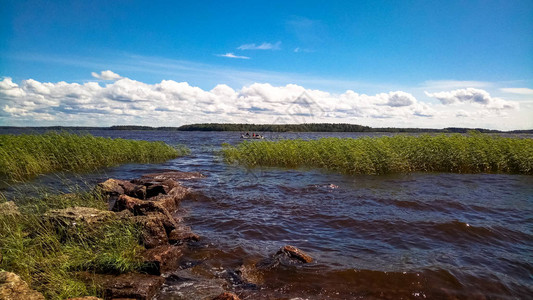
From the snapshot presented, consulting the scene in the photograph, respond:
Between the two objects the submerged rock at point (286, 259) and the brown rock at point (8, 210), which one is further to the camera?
the brown rock at point (8, 210)

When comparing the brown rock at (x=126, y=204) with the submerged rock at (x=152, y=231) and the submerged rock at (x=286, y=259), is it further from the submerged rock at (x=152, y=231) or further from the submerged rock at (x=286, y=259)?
the submerged rock at (x=286, y=259)

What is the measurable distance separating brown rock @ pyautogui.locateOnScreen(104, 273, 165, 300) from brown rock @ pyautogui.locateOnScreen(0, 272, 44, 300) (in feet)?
3.85

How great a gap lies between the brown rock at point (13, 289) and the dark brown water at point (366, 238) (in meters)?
2.20

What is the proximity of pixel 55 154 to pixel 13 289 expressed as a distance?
20387 mm

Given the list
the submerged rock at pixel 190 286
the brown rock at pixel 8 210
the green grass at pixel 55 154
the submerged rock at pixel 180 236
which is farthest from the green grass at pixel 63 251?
the green grass at pixel 55 154

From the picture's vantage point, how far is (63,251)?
262 inches

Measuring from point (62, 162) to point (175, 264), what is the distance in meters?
18.7

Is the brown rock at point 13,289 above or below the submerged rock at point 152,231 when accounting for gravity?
above

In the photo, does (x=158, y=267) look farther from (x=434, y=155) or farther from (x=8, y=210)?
(x=434, y=155)

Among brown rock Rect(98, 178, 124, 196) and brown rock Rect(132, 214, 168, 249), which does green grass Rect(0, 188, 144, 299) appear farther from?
brown rock Rect(98, 178, 124, 196)

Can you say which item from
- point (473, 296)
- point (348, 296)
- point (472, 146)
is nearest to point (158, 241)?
point (348, 296)

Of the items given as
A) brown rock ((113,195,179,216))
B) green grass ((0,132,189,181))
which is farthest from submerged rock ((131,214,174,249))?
green grass ((0,132,189,181))

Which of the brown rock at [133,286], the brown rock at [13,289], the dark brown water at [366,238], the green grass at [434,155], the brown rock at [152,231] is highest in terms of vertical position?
the green grass at [434,155]

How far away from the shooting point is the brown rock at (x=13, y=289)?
430 cm
